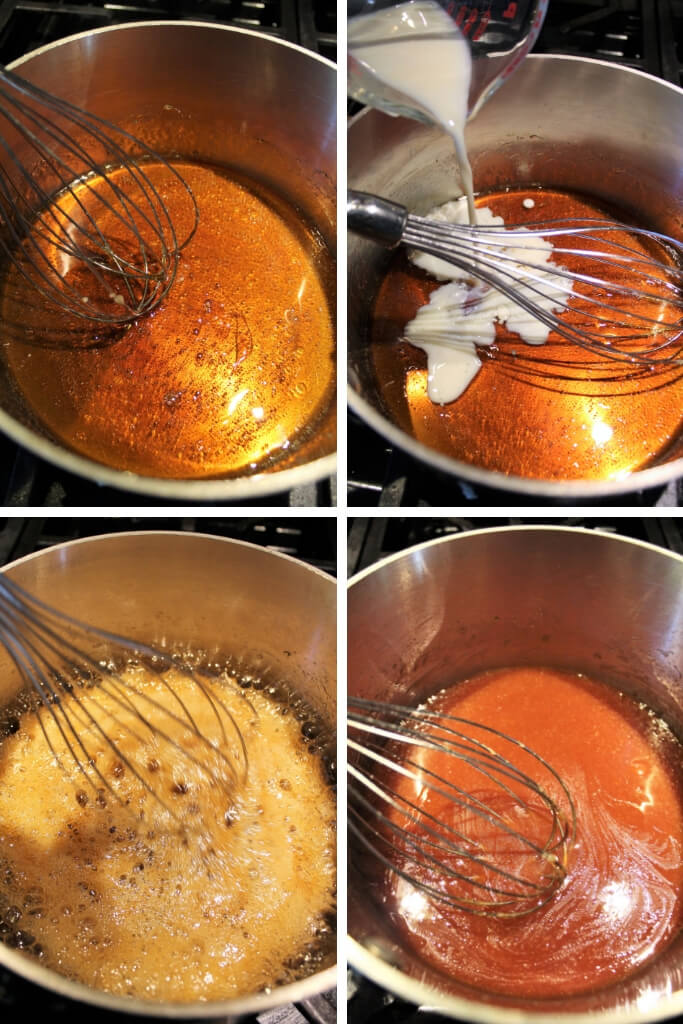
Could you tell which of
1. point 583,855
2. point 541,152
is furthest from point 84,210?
point 583,855

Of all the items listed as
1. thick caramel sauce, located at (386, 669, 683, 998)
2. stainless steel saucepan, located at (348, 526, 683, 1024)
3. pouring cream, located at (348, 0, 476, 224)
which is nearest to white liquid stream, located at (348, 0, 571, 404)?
pouring cream, located at (348, 0, 476, 224)

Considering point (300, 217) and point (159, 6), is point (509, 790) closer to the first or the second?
point (300, 217)

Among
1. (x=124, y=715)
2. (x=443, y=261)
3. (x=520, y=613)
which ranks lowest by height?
(x=124, y=715)

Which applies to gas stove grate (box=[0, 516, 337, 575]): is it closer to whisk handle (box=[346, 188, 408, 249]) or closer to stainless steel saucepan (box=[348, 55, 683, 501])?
stainless steel saucepan (box=[348, 55, 683, 501])

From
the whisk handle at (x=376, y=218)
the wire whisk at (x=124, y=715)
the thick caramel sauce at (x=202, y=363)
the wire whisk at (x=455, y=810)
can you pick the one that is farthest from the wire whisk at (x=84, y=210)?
the wire whisk at (x=455, y=810)

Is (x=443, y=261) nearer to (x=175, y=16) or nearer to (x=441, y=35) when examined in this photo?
(x=441, y=35)

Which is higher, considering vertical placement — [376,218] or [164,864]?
[376,218]
